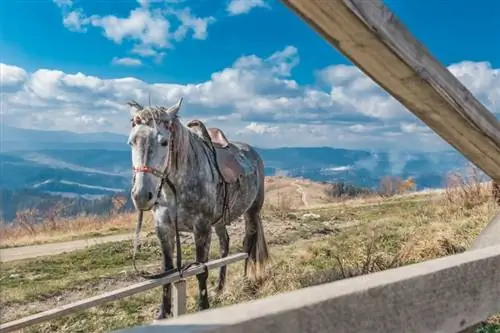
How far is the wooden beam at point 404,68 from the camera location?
236 cm

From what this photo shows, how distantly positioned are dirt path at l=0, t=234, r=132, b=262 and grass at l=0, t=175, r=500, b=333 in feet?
3.79

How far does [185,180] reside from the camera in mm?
4863

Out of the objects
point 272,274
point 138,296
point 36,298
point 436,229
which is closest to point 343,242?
point 436,229

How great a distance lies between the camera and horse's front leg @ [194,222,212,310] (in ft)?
16.3

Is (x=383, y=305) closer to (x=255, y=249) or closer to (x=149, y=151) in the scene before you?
(x=149, y=151)

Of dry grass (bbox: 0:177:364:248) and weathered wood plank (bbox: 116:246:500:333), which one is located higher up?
weathered wood plank (bbox: 116:246:500:333)

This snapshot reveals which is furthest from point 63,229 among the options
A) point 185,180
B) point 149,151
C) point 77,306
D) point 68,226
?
point 77,306

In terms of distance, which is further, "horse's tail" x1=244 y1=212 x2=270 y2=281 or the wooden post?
"horse's tail" x1=244 y1=212 x2=270 y2=281

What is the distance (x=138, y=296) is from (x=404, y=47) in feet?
14.1

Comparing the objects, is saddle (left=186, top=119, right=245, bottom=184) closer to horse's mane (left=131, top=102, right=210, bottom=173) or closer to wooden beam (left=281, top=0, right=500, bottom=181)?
horse's mane (left=131, top=102, right=210, bottom=173)

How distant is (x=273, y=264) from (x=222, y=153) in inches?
71.1

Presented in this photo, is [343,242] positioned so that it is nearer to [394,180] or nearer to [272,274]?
[272,274]

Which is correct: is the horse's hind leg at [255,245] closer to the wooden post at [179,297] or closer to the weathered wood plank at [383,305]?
the wooden post at [179,297]

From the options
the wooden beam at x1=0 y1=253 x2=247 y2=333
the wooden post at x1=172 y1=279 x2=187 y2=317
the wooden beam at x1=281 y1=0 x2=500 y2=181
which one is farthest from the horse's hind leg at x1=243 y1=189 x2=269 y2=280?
the wooden beam at x1=281 y1=0 x2=500 y2=181
